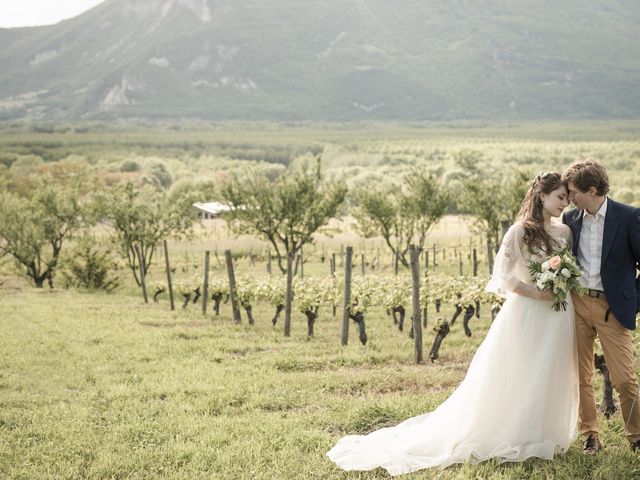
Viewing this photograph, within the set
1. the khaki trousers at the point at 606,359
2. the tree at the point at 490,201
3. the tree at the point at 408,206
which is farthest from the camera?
the tree at the point at 490,201

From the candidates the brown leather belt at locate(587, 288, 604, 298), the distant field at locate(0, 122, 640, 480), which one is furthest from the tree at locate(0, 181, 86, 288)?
the brown leather belt at locate(587, 288, 604, 298)

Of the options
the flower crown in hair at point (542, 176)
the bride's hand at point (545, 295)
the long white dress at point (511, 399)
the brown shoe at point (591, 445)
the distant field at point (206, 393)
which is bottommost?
the distant field at point (206, 393)

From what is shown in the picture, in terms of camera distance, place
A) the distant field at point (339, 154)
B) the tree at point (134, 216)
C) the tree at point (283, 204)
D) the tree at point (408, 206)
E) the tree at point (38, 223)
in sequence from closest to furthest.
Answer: the tree at point (134, 216)
the tree at point (283, 204)
the tree at point (38, 223)
the tree at point (408, 206)
the distant field at point (339, 154)

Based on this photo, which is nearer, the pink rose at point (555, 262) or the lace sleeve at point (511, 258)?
the pink rose at point (555, 262)

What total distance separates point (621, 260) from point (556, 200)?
0.85m

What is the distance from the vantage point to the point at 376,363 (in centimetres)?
1320

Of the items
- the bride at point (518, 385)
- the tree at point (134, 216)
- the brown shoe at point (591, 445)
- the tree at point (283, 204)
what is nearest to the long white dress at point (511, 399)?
the bride at point (518, 385)

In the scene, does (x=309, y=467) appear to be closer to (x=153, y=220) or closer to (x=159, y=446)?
(x=159, y=446)

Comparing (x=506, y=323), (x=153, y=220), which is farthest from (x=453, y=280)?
(x=153, y=220)

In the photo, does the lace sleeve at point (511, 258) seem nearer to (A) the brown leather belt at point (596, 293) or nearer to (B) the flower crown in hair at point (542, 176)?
(B) the flower crown in hair at point (542, 176)

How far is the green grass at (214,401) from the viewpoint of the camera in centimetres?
733

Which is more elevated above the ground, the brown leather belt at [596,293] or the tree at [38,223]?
the brown leather belt at [596,293]

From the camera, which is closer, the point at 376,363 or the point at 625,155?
the point at 376,363

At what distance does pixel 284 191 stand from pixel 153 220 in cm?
619
